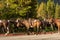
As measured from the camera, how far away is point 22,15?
1758 inches

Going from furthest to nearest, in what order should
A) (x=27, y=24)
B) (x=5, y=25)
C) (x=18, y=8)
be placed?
1. (x=18, y=8)
2. (x=27, y=24)
3. (x=5, y=25)

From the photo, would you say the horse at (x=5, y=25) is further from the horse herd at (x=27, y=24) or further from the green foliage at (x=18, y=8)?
the green foliage at (x=18, y=8)

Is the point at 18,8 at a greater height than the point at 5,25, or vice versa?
the point at 18,8

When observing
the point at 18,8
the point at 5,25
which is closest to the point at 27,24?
the point at 5,25

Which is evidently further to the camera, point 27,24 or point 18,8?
point 18,8

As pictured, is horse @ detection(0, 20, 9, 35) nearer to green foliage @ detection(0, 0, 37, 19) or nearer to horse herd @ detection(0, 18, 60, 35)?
horse herd @ detection(0, 18, 60, 35)

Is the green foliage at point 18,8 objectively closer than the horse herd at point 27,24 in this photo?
No

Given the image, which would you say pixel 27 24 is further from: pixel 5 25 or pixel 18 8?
pixel 18 8

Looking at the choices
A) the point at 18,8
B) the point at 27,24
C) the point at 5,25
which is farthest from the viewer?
the point at 18,8

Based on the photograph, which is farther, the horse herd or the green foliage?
the green foliage

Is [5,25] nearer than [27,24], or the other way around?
[5,25]

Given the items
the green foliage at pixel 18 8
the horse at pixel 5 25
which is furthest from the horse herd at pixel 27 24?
the green foliage at pixel 18 8

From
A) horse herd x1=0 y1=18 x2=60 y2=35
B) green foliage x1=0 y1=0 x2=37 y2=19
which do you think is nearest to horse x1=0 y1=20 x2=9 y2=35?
horse herd x1=0 y1=18 x2=60 y2=35

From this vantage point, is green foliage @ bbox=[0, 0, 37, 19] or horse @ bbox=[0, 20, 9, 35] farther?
green foliage @ bbox=[0, 0, 37, 19]
